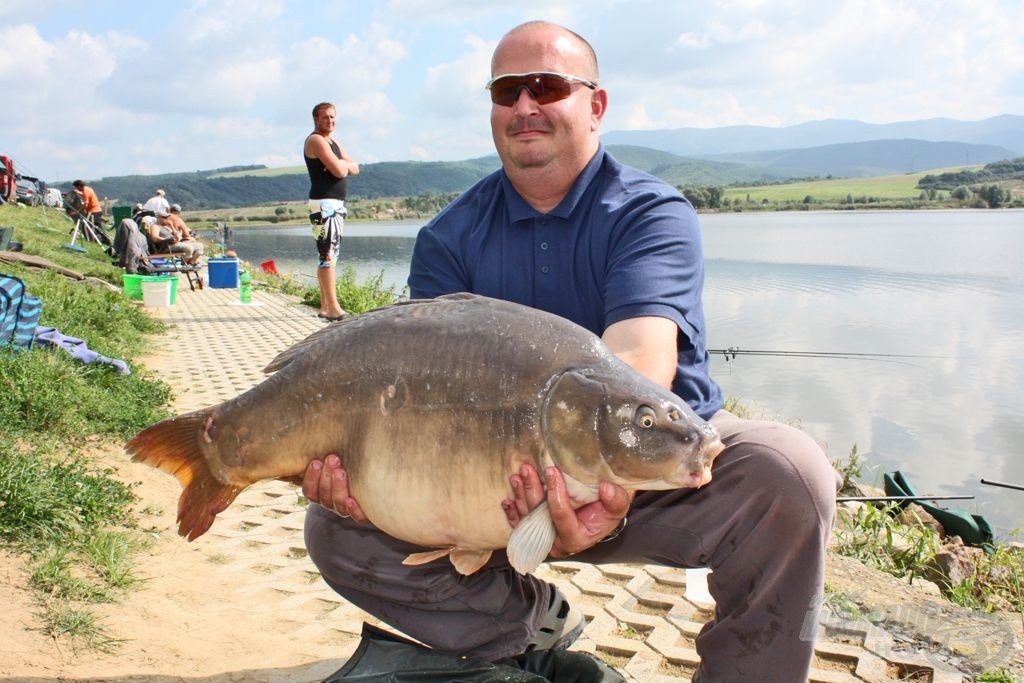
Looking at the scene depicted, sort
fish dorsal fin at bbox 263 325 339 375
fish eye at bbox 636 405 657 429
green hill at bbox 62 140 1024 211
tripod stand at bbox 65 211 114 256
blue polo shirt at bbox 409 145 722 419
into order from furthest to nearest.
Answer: green hill at bbox 62 140 1024 211 < tripod stand at bbox 65 211 114 256 < blue polo shirt at bbox 409 145 722 419 < fish dorsal fin at bbox 263 325 339 375 < fish eye at bbox 636 405 657 429

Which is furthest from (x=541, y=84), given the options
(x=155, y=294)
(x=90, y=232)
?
(x=90, y=232)

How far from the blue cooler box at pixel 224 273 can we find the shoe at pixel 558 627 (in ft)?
47.7

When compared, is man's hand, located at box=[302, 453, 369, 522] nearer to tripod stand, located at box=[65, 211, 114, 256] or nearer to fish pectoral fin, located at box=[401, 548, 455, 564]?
fish pectoral fin, located at box=[401, 548, 455, 564]

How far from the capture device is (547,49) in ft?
9.34

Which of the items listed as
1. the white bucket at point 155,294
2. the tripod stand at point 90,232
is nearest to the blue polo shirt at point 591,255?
the white bucket at point 155,294

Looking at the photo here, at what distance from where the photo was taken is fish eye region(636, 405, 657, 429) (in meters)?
1.92

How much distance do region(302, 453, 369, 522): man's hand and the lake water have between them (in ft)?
18.8

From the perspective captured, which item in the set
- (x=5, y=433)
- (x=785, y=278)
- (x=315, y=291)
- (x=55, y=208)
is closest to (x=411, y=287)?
(x=5, y=433)

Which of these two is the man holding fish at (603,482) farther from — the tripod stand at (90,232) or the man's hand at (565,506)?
the tripod stand at (90,232)

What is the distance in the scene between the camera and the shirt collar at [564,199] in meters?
2.79

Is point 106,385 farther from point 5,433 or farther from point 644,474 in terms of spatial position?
point 644,474

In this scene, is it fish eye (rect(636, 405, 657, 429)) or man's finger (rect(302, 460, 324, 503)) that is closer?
fish eye (rect(636, 405, 657, 429))

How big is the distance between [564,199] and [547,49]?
0.51 meters

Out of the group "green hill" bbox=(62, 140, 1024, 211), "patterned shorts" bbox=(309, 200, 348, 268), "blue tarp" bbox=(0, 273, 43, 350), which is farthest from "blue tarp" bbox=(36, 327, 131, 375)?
"green hill" bbox=(62, 140, 1024, 211)
